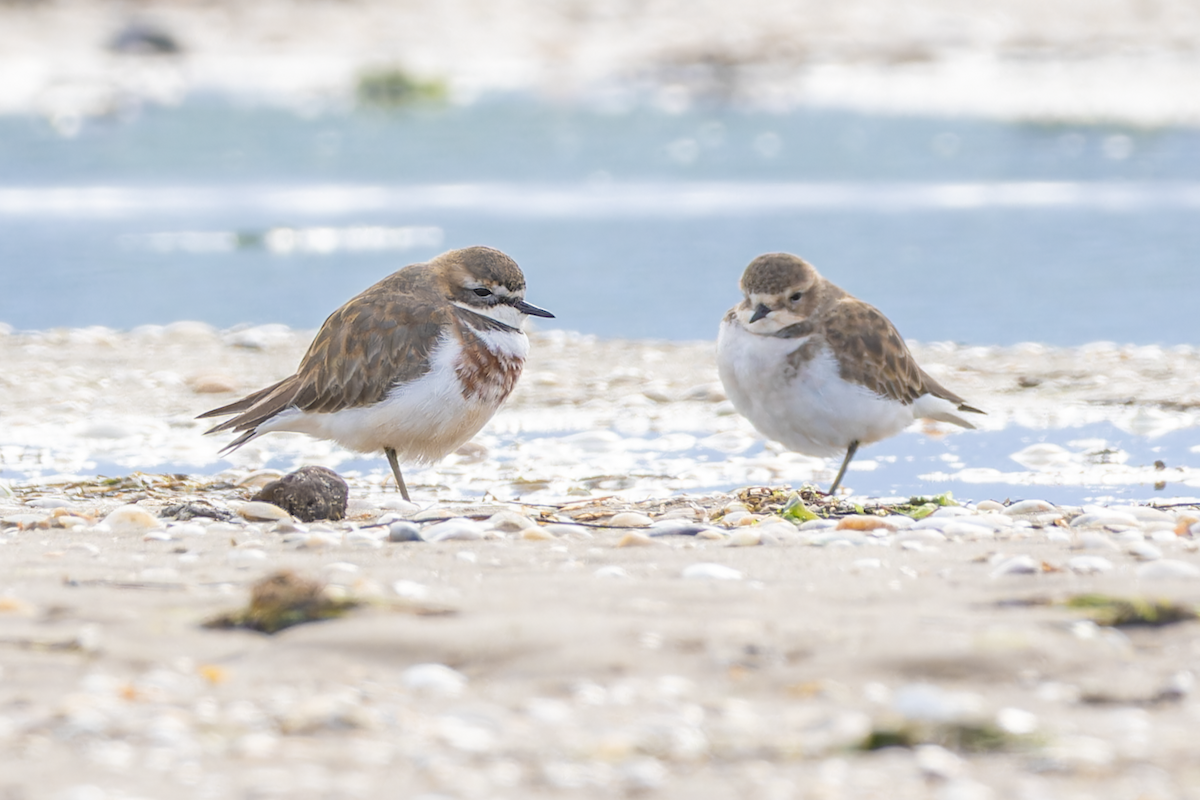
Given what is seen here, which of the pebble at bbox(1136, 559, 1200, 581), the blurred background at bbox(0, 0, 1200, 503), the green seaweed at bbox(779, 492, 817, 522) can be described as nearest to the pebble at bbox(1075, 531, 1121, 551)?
the pebble at bbox(1136, 559, 1200, 581)

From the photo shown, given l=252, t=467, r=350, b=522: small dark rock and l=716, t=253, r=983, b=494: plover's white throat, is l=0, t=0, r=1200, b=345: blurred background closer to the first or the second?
l=716, t=253, r=983, b=494: plover's white throat

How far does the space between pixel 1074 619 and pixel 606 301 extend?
863cm

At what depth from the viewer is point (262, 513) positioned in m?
5.32

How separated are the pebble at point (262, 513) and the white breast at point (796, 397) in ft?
6.65

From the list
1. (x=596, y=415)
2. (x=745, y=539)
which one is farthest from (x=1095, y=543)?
→ (x=596, y=415)

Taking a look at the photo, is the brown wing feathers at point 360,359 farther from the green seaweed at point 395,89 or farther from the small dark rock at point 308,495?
the green seaweed at point 395,89

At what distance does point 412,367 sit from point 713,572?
2411 millimetres

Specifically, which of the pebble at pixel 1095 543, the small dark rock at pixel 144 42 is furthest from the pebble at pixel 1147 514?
the small dark rock at pixel 144 42

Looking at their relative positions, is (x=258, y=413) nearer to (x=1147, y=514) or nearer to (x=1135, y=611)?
(x=1147, y=514)

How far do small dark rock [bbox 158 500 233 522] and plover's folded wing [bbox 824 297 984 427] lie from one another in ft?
8.50

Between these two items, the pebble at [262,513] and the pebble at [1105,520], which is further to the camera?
the pebble at [262,513]

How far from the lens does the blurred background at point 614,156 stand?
12.5 metres

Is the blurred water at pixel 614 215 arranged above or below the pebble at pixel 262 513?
above

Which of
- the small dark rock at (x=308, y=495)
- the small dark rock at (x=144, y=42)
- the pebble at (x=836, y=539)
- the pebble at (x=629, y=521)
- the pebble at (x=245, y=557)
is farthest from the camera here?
the small dark rock at (x=144, y=42)
